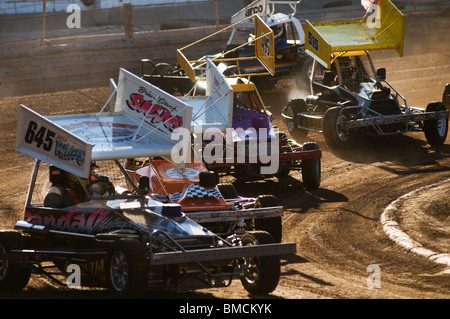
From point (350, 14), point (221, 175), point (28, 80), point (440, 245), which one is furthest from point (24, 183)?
point (350, 14)

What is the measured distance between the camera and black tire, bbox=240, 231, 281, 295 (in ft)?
27.4

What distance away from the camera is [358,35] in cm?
1850

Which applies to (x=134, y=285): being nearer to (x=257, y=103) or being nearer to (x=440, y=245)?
(x=440, y=245)

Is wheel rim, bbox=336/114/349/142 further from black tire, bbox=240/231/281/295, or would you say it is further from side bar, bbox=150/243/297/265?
side bar, bbox=150/243/297/265

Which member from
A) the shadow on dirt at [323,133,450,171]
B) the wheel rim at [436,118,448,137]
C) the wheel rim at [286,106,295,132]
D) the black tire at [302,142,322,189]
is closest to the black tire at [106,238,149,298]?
the black tire at [302,142,322,189]

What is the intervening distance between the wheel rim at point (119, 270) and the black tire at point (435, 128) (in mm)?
11383

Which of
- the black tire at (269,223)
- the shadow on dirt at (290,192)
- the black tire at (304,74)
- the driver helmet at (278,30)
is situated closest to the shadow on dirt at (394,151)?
the shadow on dirt at (290,192)

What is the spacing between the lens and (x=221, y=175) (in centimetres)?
1555

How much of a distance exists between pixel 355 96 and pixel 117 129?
896 centimetres

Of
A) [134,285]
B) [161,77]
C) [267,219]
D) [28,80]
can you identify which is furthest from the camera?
[28,80]

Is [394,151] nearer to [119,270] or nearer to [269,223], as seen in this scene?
[269,223]

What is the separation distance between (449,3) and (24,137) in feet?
93.3

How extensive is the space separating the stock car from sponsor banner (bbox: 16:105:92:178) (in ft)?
0.03

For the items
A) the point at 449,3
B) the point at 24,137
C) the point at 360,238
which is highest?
the point at 449,3
